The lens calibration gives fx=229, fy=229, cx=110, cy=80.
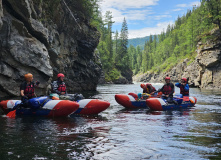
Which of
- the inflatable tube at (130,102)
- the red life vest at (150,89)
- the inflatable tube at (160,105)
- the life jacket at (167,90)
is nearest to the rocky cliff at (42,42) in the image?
the inflatable tube at (130,102)

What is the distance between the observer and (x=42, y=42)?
1856 cm

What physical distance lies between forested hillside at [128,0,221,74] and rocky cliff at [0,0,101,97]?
21.6 meters

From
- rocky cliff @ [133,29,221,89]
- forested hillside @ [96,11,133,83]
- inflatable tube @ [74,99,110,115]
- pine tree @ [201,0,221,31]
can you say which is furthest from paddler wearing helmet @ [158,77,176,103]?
forested hillside @ [96,11,133,83]

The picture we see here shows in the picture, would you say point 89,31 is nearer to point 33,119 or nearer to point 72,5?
point 72,5

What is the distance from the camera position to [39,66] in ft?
55.4

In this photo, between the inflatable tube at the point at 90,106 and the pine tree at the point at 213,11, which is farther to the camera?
the pine tree at the point at 213,11

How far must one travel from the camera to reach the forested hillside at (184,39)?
127ft

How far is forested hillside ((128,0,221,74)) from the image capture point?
1526 inches

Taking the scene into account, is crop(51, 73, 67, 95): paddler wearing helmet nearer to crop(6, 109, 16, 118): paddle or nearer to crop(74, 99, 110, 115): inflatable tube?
crop(74, 99, 110, 115): inflatable tube

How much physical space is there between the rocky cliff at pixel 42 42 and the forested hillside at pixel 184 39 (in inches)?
849

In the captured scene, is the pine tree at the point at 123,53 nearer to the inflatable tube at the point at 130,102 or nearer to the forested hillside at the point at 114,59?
the forested hillside at the point at 114,59

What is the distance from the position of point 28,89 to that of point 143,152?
641 cm

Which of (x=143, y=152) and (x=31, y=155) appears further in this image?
(x=143, y=152)

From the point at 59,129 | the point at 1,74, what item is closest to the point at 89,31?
the point at 1,74
